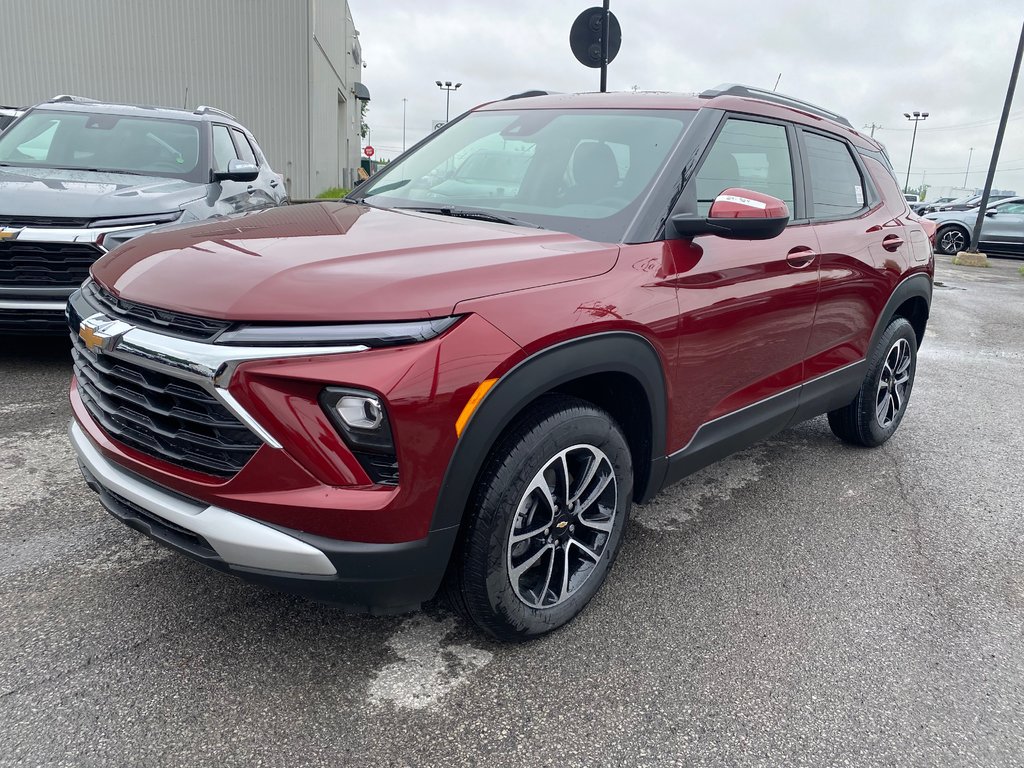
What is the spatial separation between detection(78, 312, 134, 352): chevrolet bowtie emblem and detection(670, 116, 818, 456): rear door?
1.72 metres

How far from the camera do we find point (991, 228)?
20094 mm

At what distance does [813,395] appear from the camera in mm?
3695

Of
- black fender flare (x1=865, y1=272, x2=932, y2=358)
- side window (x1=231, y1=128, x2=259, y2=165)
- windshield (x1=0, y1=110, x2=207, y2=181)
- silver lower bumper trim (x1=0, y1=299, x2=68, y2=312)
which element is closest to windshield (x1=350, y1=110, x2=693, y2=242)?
black fender flare (x1=865, y1=272, x2=932, y2=358)

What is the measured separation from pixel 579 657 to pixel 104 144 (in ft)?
18.5

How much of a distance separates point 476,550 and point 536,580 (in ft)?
1.33

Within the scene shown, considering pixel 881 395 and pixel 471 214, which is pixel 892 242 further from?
pixel 471 214

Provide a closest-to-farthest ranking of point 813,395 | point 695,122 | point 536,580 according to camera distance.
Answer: point 536,580, point 695,122, point 813,395

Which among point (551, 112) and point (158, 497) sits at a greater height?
point (551, 112)

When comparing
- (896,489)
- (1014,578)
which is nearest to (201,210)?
(896,489)

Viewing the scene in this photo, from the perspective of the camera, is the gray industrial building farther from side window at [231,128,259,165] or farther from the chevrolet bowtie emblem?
the chevrolet bowtie emblem

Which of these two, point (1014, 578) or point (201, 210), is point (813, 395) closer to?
point (1014, 578)

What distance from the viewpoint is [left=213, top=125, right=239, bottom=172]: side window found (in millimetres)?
6340

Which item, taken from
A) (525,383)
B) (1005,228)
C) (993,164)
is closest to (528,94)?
(525,383)

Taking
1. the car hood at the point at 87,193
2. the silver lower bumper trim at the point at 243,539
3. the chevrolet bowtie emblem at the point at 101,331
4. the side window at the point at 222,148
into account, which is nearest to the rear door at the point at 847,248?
the silver lower bumper trim at the point at 243,539
